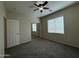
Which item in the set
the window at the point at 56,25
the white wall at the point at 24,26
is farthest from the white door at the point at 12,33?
the window at the point at 56,25

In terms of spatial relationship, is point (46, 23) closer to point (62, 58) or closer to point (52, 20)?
point (52, 20)

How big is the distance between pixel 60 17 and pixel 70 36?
1.86 metres

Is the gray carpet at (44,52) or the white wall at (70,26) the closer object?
the gray carpet at (44,52)

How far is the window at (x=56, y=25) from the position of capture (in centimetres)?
692

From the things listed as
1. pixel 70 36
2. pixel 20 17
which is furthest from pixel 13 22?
pixel 70 36

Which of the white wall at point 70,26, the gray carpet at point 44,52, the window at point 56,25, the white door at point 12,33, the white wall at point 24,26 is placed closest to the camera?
the gray carpet at point 44,52

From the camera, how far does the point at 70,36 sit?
5.90m

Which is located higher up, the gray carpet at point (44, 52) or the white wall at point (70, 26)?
the white wall at point (70, 26)

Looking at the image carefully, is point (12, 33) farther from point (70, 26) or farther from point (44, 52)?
point (70, 26)

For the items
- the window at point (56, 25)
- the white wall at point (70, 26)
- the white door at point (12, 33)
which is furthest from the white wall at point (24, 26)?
the white wall at point (70, 26)

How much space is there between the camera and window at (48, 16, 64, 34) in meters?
6.92

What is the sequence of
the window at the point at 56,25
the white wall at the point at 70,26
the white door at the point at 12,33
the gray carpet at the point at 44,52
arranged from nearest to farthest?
1. the gray carpet at the point at 44,52
2. the white wall at the point at 70,26
3. the white door at the point at 12,33
4. the window at the point at 56,25

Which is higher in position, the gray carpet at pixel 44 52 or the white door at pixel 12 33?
the white door at pixel 12 33

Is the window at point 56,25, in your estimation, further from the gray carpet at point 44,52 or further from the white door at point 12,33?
the white door at point 12,33
